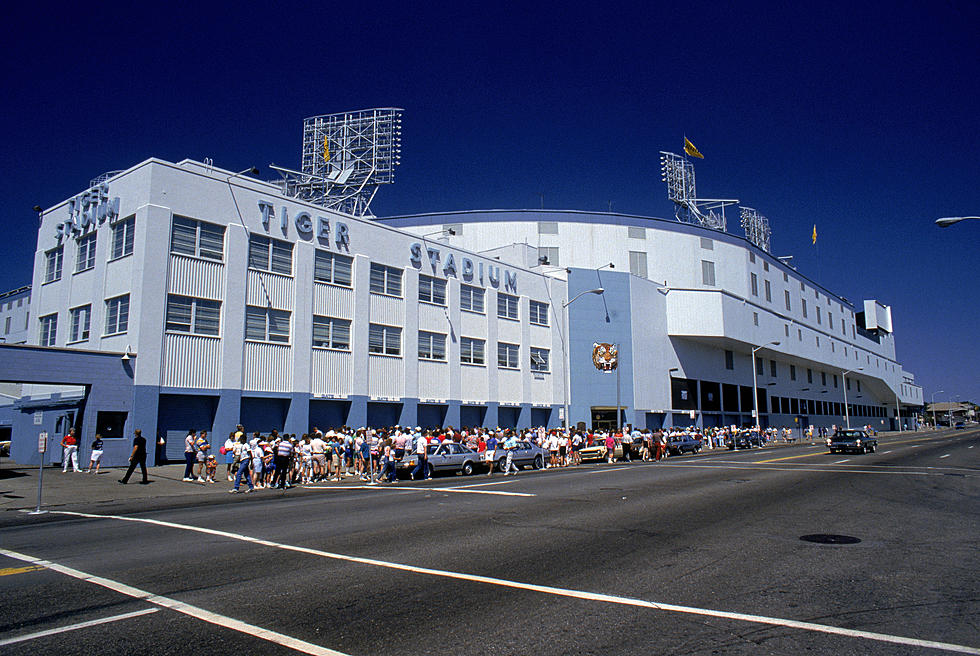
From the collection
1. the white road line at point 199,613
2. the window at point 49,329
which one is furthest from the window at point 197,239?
the white road line at point 199,613

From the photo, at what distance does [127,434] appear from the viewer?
26109 mm

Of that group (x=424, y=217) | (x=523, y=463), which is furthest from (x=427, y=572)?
(x=424, y=217)

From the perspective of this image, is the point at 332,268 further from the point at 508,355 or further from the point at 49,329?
the point at 508,355

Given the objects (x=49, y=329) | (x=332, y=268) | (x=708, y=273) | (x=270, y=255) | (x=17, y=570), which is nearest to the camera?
(x=17, y=570)

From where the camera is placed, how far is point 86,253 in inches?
1196

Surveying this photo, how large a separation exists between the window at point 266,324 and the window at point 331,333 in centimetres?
160

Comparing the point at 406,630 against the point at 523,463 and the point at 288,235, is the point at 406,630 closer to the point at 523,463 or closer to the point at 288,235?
the point at 523,463

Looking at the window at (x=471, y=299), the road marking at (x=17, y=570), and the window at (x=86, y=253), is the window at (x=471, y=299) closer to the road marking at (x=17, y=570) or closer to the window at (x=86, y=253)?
the window at (x=86, y=253)

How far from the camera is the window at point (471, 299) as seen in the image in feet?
137

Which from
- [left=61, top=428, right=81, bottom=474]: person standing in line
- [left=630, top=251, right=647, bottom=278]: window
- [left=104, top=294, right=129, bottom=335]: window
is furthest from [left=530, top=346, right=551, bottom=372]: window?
[left=61, top=428, right=81, bottom=474]: person standing in line

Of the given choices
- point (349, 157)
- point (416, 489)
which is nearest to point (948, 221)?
point (416, 489)

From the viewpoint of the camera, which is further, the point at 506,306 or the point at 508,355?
the point at 506,306

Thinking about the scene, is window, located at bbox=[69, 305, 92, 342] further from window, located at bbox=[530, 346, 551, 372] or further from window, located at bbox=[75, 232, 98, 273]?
window, located at bbox=[530, 346, 551, 372]

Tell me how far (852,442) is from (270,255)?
32205 mm
